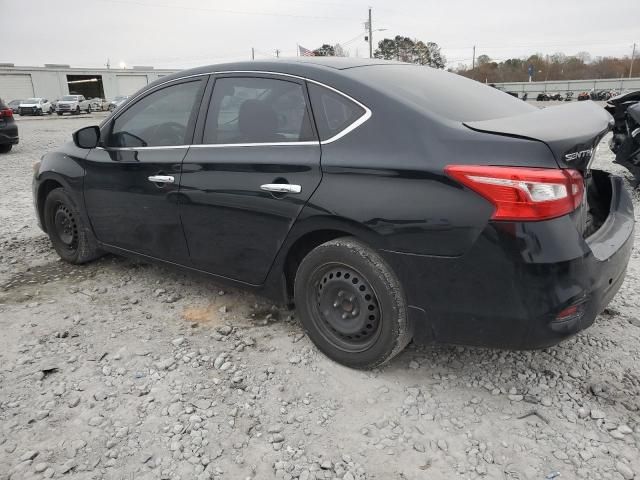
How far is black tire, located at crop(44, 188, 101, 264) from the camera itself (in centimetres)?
429

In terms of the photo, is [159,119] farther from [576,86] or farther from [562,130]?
[576,86]

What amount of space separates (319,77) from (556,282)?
1.61 metres

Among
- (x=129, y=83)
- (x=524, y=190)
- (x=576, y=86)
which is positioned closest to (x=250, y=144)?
(x=524, y=190)

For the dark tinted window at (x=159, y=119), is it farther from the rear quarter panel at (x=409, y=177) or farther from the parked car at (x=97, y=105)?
the parked car at (x=97, y=105)

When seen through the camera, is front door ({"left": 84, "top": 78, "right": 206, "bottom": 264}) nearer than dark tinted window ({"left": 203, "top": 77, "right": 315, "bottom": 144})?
No

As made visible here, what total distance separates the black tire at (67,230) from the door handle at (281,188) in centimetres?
207

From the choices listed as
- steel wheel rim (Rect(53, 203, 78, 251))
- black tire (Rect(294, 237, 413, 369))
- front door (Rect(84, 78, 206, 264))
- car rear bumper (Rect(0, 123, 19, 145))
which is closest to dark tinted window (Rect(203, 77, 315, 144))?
front door (Rect(84, 78, 206, 264))

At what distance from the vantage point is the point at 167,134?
3498mm

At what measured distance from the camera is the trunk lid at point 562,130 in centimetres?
221

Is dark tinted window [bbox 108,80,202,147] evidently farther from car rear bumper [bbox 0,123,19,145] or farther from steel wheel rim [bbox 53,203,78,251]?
car rear bumper [bbox 0,123,19,145]

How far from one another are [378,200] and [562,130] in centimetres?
91

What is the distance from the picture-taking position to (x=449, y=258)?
90.8 inches

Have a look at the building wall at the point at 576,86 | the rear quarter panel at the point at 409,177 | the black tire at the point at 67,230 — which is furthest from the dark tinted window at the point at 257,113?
the building wall at the point at 576,86

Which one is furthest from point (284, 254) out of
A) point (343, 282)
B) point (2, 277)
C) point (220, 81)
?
point (2, 277)
